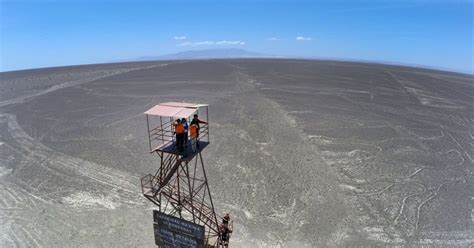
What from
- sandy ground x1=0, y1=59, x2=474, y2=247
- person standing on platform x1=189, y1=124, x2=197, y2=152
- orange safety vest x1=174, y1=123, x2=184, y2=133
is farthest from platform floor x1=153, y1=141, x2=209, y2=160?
sandy ground x1=0, y1=59, x2=474, y2=247

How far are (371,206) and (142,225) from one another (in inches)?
493

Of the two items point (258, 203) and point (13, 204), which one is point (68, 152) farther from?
Answer: point (258, 203)

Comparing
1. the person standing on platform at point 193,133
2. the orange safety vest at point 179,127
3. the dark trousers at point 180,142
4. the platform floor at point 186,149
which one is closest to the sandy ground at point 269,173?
the platform floor at point 186,149

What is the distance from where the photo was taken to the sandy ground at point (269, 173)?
50.6 ft

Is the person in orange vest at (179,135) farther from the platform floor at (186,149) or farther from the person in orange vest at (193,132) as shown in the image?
the person in orange vest at (193,132)

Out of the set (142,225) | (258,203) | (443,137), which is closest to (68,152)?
(142,225)

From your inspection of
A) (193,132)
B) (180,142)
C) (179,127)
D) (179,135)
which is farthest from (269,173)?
(179,127)

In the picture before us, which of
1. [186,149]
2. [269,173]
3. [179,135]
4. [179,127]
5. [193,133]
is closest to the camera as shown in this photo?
[179,127]

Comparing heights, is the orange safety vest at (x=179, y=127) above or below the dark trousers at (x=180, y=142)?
above

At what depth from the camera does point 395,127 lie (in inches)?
1244

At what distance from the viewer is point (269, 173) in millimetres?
21141

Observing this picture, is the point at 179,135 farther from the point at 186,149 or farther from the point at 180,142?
the point at 186,149

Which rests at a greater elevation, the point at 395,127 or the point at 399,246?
the point at 395,127

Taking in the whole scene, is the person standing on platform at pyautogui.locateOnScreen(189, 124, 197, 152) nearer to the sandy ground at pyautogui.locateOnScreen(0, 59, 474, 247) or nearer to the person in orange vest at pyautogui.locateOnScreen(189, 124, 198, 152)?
the person in orange vest at pyautogui.locateOnScreen(189, 124, 198, 152)
